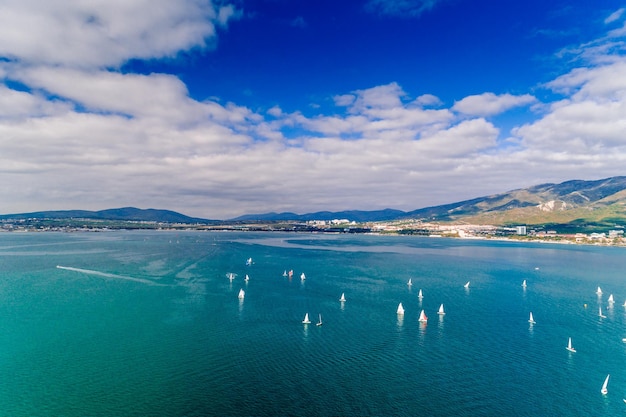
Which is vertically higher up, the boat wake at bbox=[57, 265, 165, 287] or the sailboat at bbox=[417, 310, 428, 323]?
the boat wake at bbox=[57, 265, 165, 287]

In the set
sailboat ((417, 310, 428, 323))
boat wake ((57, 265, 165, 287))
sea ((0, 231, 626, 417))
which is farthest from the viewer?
boat wake ((57, 265, 165, 287))

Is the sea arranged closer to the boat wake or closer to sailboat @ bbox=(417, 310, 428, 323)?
sailboat @ bbox=(417, 310, 428, 323)

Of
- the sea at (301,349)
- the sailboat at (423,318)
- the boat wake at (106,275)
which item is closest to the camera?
the sea at (301,349)

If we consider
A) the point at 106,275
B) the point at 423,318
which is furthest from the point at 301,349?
the point at 106,275

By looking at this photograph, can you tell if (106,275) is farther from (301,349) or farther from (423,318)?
(423,318)

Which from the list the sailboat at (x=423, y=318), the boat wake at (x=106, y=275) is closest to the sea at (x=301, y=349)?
the sailboat at (x=423, y=318)

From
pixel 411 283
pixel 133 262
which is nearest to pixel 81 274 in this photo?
pixel 133 262

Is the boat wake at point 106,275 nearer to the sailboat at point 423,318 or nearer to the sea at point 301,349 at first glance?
the sea at point 301,349

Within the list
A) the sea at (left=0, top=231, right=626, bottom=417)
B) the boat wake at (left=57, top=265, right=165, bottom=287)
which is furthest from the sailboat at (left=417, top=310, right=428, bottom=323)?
the boat wake at (left=57, top=265, right=165, bottom=287)

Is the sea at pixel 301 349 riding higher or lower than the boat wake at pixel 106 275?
lower

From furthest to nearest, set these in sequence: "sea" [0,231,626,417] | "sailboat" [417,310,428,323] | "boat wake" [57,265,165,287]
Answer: "boat wake" [57,265,165,287] → "sailboat" [417,310,428,323] → "sea" [0,231,626,417]
